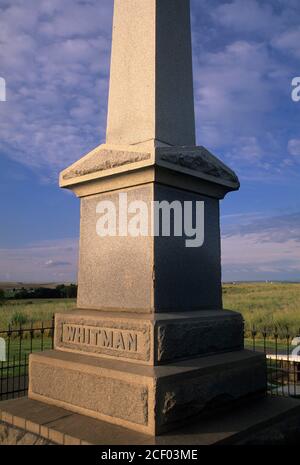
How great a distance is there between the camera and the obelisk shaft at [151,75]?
13.2 feet

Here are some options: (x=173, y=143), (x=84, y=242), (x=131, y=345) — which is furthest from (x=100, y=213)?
(x=131, y=345)

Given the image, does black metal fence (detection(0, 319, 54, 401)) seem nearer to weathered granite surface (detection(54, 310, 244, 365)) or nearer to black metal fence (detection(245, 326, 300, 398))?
weathered granite surface (detection(54, 310, 244, 365))

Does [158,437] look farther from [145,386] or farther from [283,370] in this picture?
[283,370]

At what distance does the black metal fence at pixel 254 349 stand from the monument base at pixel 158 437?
0.88 m

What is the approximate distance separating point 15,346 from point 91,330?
33.5 ft

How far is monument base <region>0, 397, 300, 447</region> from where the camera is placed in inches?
117

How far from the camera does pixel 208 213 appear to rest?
14.0 feet

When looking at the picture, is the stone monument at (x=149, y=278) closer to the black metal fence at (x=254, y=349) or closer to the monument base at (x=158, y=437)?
the monument base at (x=158, y=437)

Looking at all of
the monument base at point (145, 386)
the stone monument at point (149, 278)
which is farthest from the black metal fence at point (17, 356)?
the stone monument at point (149, 278)

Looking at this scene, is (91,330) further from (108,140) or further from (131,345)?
(108,140)

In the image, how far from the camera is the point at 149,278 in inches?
141

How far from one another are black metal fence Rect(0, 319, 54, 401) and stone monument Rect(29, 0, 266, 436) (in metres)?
3.34
